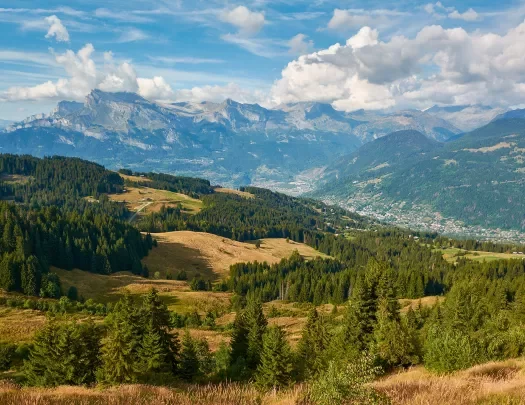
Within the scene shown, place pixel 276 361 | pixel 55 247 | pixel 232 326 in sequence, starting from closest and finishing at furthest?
pixel 276 361 < pixel 232 326 < pixel 55 247

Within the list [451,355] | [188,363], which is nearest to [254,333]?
[188,363]

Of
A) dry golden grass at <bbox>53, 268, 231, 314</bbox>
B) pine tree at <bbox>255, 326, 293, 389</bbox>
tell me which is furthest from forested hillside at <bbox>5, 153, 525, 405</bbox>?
dry golden grass at <bbox>53, 268, 231, 314</bbox>

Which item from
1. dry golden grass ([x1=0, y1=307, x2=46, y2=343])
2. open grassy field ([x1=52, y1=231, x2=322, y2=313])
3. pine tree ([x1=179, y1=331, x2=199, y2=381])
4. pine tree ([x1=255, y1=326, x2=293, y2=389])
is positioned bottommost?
open grassy field ([x1=52, y1=231, x2=322, y2=313])

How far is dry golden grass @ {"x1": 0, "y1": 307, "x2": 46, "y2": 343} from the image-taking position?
62.5 m

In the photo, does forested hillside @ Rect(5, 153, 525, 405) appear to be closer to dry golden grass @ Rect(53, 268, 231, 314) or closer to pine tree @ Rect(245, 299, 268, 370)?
pine tree @ Rect(245, 299, 268, 370)

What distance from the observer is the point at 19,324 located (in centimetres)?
6906

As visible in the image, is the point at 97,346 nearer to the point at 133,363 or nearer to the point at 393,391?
the point at 133,363

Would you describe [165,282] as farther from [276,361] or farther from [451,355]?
[451,355]

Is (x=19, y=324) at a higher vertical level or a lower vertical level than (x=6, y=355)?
lower

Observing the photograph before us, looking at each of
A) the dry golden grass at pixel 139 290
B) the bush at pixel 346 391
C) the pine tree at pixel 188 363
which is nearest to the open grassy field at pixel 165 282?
the dry golden grass at pixel 139 290

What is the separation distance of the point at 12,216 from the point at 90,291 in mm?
44597

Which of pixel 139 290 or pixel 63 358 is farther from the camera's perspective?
pixel 139 290

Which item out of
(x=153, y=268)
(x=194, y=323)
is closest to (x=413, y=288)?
(x=194, y=323)

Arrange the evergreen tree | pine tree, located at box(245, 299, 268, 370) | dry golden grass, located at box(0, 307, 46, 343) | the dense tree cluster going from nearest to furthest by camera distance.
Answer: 1. the evergreen tree
2. pine tree, located at box(245, 299, 268, 370)
3. dry golden grass, located at box(0, 307, 46, 343)
4. the dense tree cluster
